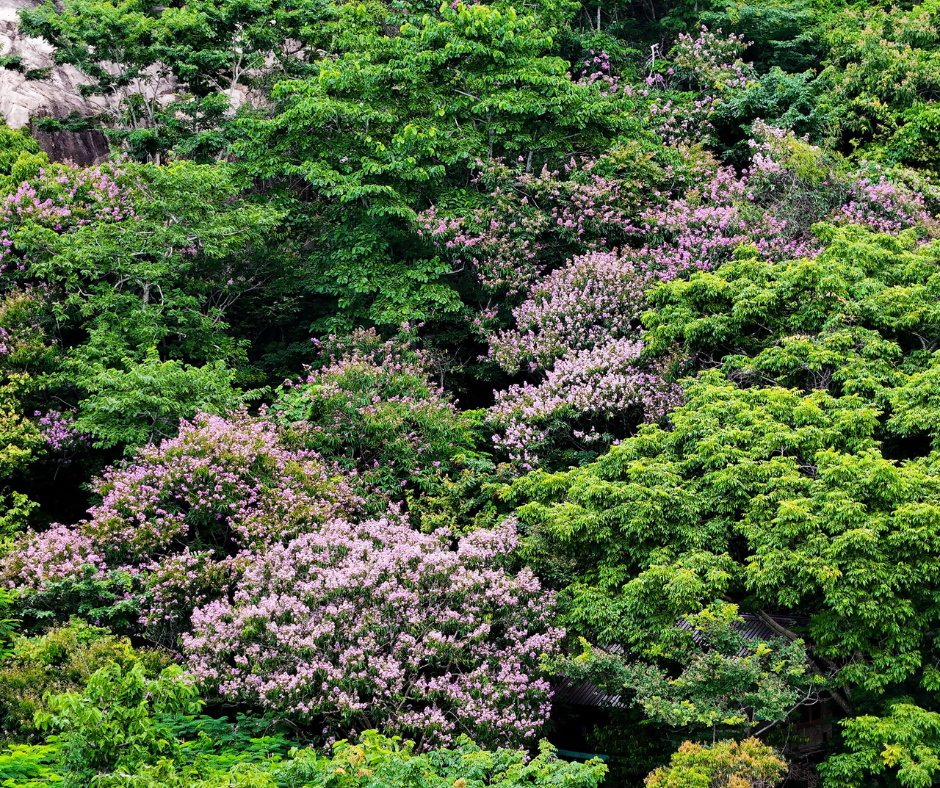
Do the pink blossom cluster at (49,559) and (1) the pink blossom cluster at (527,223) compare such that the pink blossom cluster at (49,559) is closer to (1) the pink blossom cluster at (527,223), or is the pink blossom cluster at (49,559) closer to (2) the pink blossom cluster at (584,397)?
(2) the pink blossom cluster at (584,397)

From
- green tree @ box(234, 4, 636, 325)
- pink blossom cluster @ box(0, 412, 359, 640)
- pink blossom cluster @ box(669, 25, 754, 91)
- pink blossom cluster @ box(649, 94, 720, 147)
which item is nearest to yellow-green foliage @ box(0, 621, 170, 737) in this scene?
pink blossom cluster @ box(0, 412, 359, 640)

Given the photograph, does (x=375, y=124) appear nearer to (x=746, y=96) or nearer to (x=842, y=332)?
(x=746, y=96)

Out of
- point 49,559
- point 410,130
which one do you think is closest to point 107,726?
point 49,559

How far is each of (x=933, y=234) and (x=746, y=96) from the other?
836 cm

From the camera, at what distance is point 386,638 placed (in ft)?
43.1

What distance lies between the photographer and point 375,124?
2186cm

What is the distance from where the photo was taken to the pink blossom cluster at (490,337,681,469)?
17.6 metres

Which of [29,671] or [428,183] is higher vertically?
[428,183]

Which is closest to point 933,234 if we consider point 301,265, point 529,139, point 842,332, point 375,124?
point 842,332

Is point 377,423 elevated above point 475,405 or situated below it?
above

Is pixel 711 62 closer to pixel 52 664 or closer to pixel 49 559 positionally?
pixel 49 559

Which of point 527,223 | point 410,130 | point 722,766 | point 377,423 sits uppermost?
point 410,130

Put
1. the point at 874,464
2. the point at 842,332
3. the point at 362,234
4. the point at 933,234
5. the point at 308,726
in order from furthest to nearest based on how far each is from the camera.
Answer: the point at 362,234
the point at 933,234
the point at 842,332
the point at 308,726
the point at 874,464

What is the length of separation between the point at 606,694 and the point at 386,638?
350 centimetres
